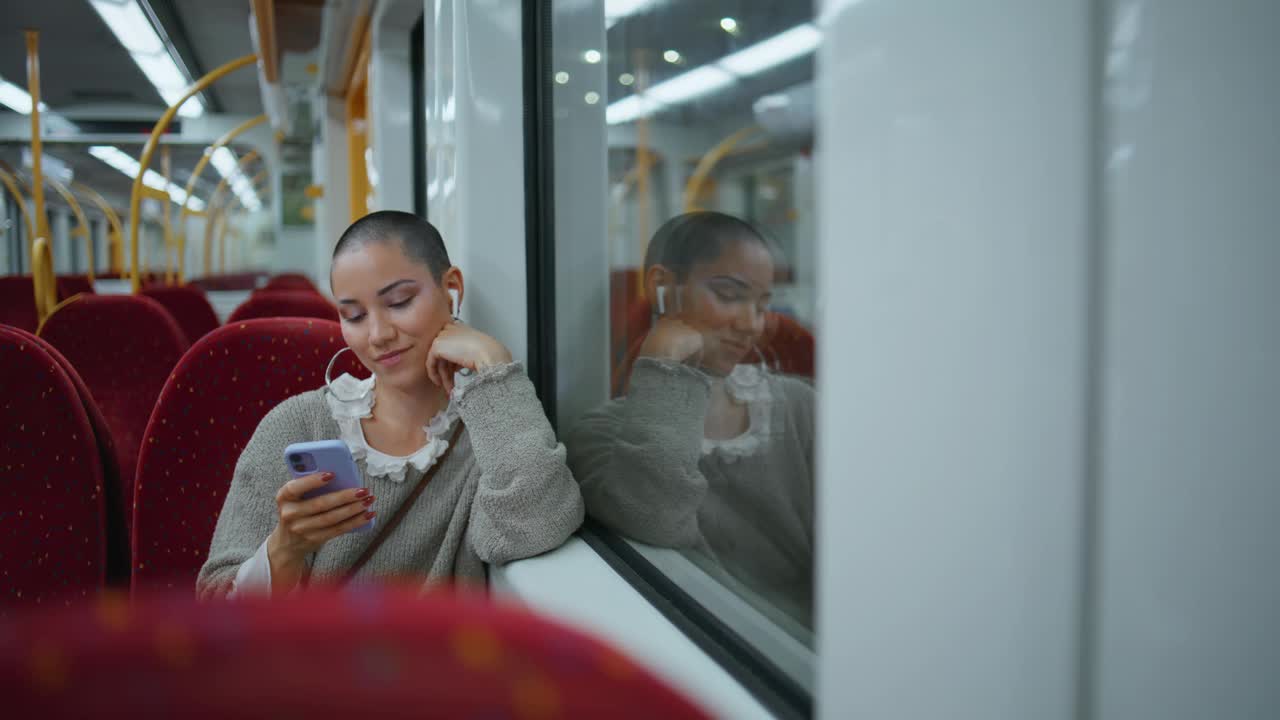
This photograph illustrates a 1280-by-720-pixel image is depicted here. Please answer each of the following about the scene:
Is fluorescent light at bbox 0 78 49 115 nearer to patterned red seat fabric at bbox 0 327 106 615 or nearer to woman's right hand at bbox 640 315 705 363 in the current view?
patterned red seat fabric at bbox 0 327 106 615

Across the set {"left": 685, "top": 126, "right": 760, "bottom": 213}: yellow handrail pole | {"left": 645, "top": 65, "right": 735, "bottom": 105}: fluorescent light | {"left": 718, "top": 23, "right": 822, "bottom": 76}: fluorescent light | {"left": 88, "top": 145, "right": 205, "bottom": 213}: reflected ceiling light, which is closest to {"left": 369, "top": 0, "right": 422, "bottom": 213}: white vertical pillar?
{"left": 645, "top": 65, "right": 735, "bottom": 105}: fluorescent light

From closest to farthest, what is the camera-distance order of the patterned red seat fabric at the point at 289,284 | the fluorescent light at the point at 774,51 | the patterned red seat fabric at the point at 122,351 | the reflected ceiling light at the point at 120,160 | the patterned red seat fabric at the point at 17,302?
the fluorescent light at the point at 774,51 < the patterned red seat fabric at the point at 122,351 < the patterned red seat fabric at the point at 17,302 < the patterned red seat fabric at the point at 289,284 < the reflected ceiling light at the point at 120,160

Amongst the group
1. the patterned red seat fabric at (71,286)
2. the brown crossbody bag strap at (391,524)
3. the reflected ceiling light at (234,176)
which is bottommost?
the brown crossbody bag strap at (391,524)

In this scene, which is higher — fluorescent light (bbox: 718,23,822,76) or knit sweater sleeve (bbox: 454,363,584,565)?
fluorescent light (bbox: 718,23,822,76)

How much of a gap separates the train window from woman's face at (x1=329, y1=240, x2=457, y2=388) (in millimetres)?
317

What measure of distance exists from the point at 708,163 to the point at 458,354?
47 cm

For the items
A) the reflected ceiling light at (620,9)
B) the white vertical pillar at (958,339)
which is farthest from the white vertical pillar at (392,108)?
the white vertical pillar at (958,339)

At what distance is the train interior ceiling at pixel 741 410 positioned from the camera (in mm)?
402

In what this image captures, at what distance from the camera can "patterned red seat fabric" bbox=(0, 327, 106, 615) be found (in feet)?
4.02

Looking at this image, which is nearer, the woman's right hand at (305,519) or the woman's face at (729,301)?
the woman's face at (729,301)

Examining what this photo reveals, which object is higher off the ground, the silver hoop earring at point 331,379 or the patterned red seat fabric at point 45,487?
the silver hoop earring at point 331,379

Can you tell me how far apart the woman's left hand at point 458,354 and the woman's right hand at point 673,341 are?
0.21 m

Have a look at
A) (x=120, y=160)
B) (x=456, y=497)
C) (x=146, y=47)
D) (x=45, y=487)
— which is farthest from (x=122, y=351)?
(x=120, y=160)

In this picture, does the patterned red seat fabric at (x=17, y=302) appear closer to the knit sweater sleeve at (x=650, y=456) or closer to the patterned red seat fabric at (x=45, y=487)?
the patterned red seat fabric at (x=45, y=487)
